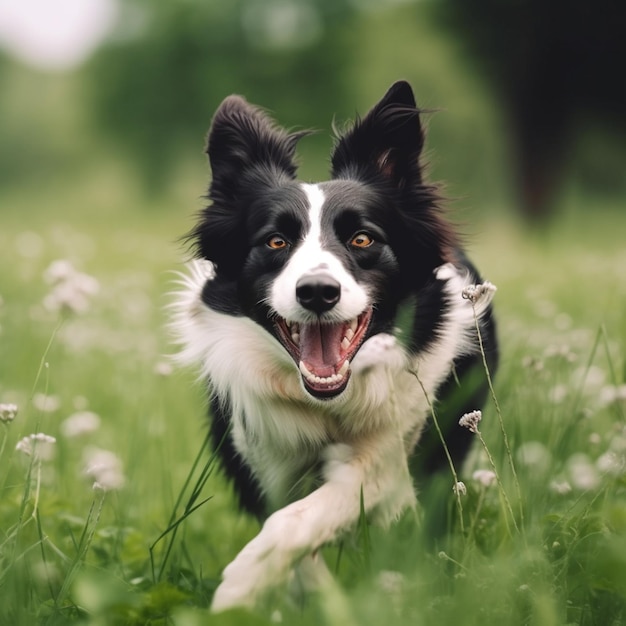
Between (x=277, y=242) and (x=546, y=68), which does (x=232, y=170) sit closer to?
(x=277, y=242)

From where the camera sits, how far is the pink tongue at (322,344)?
3.23 meters

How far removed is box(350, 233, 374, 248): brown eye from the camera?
3428 millimetres

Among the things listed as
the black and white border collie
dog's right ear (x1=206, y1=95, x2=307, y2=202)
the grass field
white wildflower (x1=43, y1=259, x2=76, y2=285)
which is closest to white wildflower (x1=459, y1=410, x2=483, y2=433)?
the grass field

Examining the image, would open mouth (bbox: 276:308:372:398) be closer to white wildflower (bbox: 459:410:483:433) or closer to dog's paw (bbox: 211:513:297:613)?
dog's paw (bbox: 211:513:297:613)

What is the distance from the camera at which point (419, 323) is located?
3547mm

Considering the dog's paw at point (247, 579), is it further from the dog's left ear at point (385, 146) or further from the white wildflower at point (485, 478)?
the dog's left ear at point (385, 146)

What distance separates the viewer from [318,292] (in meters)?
3.02

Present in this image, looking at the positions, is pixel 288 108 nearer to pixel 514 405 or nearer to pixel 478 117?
pixel 478 117

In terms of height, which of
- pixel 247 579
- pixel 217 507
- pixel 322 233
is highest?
pixel 322 233

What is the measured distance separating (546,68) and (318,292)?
24.1m

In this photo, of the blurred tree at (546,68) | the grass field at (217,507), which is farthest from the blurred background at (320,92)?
the grass field at (217,507)

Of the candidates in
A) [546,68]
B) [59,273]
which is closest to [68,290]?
[59,273]

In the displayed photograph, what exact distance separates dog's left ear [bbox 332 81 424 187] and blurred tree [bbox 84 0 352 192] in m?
24.9

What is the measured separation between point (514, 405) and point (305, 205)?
1.06 metres
